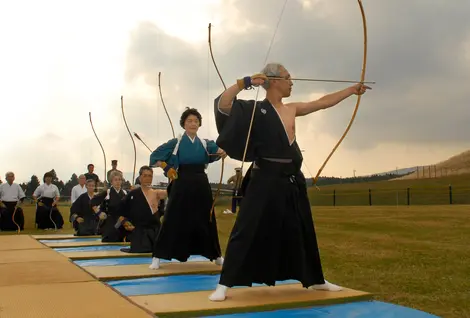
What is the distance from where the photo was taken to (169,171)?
4.89m

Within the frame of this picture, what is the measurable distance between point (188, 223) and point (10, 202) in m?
8.49

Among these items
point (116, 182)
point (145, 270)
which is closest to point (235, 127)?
point (145, 270)

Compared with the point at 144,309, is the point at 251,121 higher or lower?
higher

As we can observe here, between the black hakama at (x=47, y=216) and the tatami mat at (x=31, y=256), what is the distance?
5745mm

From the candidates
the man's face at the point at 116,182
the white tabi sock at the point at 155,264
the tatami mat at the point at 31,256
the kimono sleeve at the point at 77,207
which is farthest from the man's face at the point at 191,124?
the kimono sleeve at the point at 77,207

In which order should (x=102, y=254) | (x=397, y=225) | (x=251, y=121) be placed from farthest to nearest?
1. (x=397, y=225)
2. (x=102, y=254)
3. (x=251, y=121)

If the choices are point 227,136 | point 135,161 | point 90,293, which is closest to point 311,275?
point 227,136

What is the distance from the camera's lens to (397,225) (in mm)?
9844

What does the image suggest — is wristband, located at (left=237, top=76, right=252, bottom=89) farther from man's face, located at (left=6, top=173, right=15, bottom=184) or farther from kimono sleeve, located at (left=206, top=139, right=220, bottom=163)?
man's face, located at (left=6, top=173, right=15, bottom=184)

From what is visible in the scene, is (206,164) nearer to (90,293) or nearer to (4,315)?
(90,293)

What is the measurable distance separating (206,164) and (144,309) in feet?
7.39

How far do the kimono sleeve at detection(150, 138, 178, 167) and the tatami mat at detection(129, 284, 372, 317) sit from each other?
1719 mm

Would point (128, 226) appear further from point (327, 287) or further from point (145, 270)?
point (327, 287)

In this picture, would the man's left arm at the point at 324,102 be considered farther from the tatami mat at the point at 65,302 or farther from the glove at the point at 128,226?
the glove at the point at 128,226
